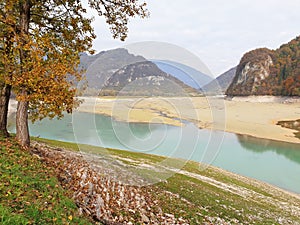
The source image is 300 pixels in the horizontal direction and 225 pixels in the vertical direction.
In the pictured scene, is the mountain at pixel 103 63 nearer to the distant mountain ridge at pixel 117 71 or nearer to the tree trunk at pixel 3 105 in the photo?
the distant mountain ridge at pixel 117 71

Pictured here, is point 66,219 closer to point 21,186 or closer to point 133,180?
point 21,186

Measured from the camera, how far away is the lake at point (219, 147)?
14.8 m

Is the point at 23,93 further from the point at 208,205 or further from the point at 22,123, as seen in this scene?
the point at 208,205

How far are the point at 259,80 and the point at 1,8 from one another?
8255 inches

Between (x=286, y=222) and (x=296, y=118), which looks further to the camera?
(x=296, y=118)

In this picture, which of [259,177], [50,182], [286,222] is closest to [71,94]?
[50,182]

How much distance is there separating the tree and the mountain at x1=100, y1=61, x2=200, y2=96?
6.64 feet

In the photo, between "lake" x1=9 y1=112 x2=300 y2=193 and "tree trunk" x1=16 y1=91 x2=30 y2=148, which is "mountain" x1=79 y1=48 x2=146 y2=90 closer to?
"lake" x1=9 y1=112 x2=300 y2=193

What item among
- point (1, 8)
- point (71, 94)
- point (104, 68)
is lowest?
point (71, 94)

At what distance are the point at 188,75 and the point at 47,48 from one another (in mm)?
7028

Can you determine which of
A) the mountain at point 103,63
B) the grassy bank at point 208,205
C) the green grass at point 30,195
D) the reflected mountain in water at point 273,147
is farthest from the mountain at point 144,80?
the reflected mountain in water at point 273,147

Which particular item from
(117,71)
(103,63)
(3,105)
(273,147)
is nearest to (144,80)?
(117,71)

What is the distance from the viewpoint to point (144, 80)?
1570 centimetres

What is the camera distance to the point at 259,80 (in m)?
196
